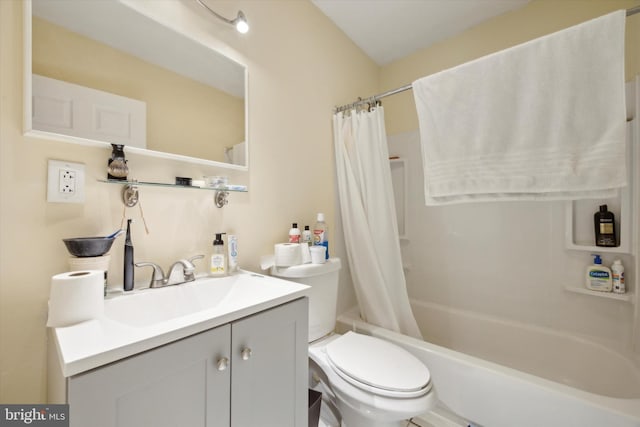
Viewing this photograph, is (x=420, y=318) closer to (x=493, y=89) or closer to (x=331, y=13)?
(x=493, y=89)

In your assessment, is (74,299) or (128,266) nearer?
(74,299)

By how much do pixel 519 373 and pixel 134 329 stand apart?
1432 mm

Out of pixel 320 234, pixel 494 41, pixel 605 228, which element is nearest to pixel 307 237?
pixel 320 234

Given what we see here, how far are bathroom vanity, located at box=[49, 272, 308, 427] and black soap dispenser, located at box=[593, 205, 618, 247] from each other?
1711 mm

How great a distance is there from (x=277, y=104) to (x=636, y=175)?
188cm

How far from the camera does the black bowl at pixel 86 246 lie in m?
0.69

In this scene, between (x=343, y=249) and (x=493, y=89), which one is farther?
(x=343, y=249)

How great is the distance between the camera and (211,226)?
1.09 meters

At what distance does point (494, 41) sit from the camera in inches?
70.4

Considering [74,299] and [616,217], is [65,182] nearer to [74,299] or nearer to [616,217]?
[74,299]

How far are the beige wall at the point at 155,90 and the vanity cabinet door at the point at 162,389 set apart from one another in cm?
71

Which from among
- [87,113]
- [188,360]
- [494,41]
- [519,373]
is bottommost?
[519,373]

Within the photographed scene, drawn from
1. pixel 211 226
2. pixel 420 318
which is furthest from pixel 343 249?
pixel 211 226

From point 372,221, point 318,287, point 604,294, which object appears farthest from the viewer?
point 372,221
